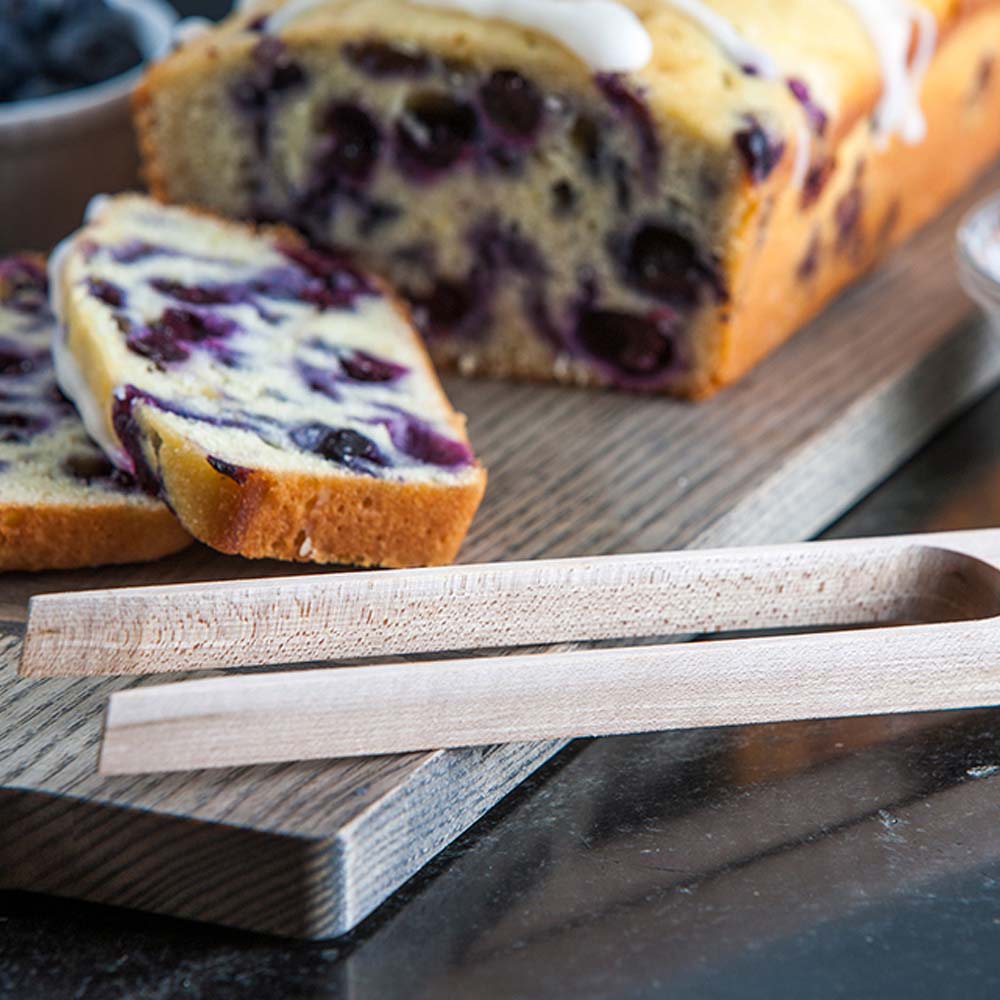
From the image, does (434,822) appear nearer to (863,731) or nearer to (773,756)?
(773,756)

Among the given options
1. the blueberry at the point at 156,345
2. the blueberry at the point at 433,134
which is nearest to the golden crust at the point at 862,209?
the blueberry at the point at 433,134

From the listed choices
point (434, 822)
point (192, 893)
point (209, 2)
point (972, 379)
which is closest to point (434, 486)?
point (434, 822)

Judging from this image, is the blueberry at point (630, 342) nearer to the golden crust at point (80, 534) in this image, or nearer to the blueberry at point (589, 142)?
the blueberry at point (589, 142)

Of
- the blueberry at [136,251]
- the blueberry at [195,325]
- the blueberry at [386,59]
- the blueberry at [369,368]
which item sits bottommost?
the blueberry at [136,251]

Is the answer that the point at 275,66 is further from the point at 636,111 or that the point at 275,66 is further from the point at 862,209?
the point at 862,209

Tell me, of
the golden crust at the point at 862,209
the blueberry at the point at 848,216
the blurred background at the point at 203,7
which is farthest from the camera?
the blurred background at the point at 203,7

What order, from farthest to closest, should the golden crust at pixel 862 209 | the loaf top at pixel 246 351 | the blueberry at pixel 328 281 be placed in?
the golden crust at pixel 862 209 → the blueberry at pixel 328 281 → the loaf top at pixel 246 351

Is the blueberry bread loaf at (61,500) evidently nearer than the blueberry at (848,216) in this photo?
Yes

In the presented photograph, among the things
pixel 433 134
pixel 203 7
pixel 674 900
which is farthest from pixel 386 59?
pixel 203 7
